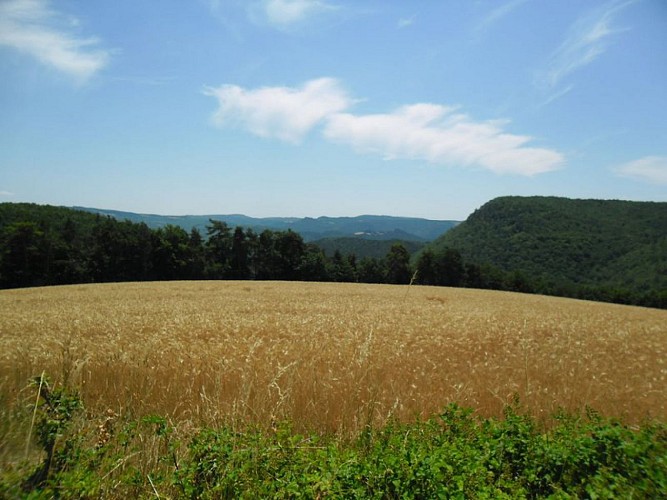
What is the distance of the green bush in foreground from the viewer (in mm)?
2664

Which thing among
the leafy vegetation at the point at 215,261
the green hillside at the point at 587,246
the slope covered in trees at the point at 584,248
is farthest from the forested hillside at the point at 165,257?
the green hillside at the point at 587,246

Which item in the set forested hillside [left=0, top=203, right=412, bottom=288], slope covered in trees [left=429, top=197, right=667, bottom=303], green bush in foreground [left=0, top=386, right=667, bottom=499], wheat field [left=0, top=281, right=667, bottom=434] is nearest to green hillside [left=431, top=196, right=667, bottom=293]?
slope covered in trees [left=429, top=197, right=667, bottom=303]

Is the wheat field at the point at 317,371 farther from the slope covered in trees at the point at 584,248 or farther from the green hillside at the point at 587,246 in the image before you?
the green hillside at the point at 587,246

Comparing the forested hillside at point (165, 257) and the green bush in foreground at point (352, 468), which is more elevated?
the green bush in foreground at point (352, 468)

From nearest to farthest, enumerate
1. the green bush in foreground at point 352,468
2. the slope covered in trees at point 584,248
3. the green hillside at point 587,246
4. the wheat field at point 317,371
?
the green bush in foreground at point 352,468 → the wheat field at point 317,371 → the slope covered in trees at point 584,248 → the green hillside at point 587,246

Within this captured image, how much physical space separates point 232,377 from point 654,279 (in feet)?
457

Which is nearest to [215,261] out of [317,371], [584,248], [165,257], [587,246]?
[165,257]

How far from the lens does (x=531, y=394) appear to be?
17.4ft

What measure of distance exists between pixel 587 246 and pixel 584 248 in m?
3.35

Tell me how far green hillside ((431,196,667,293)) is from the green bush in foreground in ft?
357

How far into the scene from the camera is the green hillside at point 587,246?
11871 centimetres

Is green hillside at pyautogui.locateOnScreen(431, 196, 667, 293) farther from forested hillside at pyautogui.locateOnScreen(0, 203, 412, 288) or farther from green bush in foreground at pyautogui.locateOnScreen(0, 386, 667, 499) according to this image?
green bush in foreground at pyautogui.locateOnScreen(0, 386, 667, 499)

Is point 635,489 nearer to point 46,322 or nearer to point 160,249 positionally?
point 46,322

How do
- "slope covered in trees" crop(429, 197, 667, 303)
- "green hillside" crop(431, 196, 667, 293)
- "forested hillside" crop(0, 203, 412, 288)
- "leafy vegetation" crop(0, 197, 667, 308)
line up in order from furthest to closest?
"green hillside" crop(431, 196, 667, 293)
"slope covered in trees" crop(429, 197, 667, 303)
"leafy vegetation" crop(0, 197, 667, 308)
"forested hillside" crop(0, 203, 412, 288)
